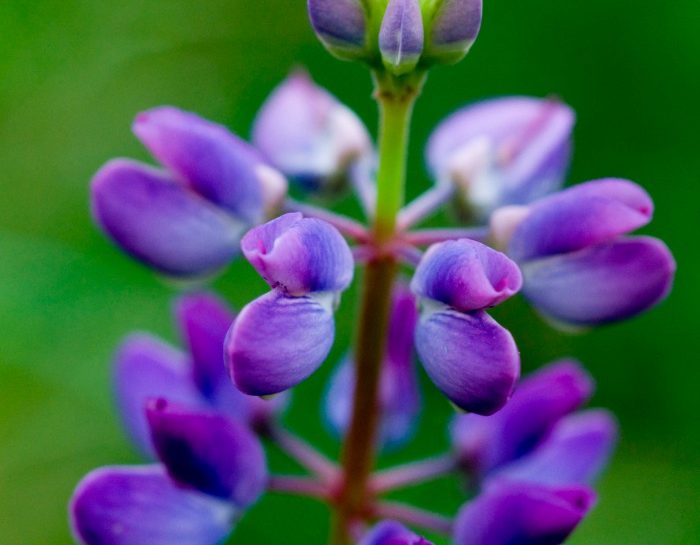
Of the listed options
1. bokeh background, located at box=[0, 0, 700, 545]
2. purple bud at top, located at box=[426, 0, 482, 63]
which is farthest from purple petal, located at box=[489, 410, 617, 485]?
bokeh background, located at box=[0, 0, 700, 545]

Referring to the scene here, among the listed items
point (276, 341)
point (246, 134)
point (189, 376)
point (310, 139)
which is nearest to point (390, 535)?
point (276, 341)

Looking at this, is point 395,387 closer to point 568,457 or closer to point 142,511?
point 568,457

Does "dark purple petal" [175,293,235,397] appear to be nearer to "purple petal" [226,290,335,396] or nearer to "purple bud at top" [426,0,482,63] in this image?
"purple petal" [226,290,335,396]

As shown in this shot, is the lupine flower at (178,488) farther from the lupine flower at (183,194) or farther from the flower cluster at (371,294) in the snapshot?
the lupine flower at (183,194)

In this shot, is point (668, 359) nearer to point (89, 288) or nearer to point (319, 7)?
point (89, 288)

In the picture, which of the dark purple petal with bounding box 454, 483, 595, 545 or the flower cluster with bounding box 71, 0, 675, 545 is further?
the dark purple petal with bounding box 454, 483, 595, 545

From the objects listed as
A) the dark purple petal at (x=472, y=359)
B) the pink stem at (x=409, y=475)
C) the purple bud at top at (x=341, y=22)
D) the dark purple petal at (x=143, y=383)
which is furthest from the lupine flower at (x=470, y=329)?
the dark purple petal at (x=143, y=383)

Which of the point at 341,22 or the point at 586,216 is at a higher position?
the point at 341,22
